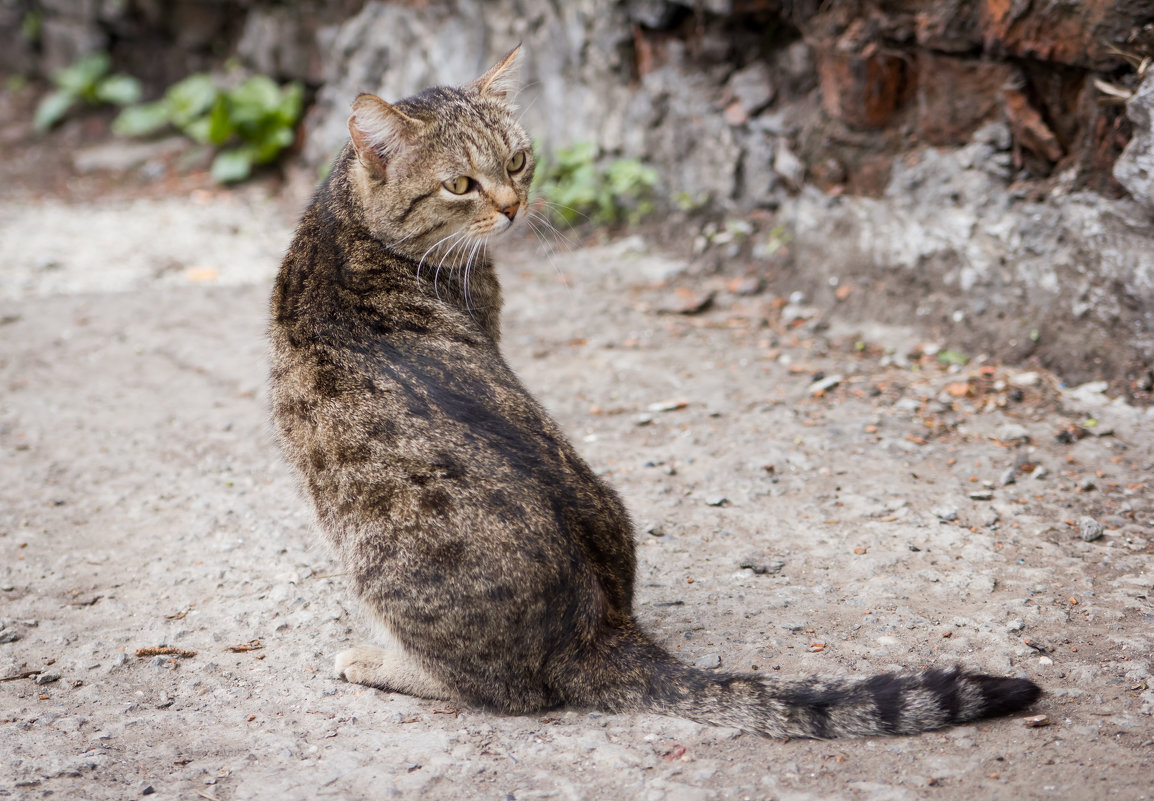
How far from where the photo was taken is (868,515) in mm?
4125

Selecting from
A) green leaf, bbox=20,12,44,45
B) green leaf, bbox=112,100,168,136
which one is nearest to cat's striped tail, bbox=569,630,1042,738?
green leaf, bbox=112,100,168,136

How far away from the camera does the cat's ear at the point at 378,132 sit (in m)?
3.48

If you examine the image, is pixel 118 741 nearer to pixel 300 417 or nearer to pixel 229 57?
pixel 300 417

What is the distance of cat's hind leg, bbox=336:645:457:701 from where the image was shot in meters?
3.17

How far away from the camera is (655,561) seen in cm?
401

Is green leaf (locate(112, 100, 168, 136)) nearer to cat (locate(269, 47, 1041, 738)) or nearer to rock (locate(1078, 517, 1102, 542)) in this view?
cat (locate(269, 47, 1041, 738))

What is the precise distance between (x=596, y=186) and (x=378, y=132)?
4.19 metres

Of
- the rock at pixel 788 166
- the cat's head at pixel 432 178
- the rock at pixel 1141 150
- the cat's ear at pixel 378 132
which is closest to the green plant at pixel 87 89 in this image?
the rock at pixel 788 166

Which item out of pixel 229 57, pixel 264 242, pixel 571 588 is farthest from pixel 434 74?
pixel 571 588

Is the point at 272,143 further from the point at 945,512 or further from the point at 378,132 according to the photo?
the point at 945,512

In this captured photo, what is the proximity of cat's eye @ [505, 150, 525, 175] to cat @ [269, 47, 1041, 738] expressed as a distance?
255 mm

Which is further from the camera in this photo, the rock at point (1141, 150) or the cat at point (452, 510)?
the rock at point (1141, 150)

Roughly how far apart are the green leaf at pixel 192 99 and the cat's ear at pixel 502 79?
7.06 m

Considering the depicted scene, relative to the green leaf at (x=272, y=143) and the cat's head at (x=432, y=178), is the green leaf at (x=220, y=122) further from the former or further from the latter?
the cat's head at (x=432, y=178)
